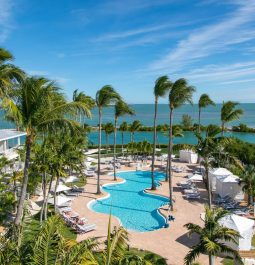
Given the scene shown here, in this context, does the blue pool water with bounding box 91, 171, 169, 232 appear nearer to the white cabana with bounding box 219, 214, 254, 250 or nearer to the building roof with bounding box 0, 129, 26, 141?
the white cabana with bounding box 219, 214, 254, 250

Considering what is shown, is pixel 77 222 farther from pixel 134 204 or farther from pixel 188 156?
pixel 188 156

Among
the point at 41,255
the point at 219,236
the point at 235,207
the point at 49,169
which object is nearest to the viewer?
the point at 41,255

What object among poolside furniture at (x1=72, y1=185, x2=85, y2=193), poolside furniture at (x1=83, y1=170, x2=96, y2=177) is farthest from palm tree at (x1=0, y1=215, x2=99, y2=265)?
poolside furniture at (x1=83, y1=170, x2=96, y2=177)

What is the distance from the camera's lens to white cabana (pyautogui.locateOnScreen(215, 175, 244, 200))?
25.0 meters

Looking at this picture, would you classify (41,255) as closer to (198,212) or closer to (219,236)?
(219,236)

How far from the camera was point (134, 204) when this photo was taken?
25.4 metres

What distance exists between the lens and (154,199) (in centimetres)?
2645

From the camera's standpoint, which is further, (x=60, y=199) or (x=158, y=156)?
(x=158, y=156)

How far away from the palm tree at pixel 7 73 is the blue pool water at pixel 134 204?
769 centimetres

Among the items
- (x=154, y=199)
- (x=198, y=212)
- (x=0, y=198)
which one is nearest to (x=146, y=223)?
(x=198, y=212)

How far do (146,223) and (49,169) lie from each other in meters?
7.34

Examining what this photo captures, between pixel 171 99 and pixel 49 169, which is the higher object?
pixel 171 99

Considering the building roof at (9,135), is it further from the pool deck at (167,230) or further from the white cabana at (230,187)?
the white cabana at (230,187)

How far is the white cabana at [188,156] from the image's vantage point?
40669 mm
